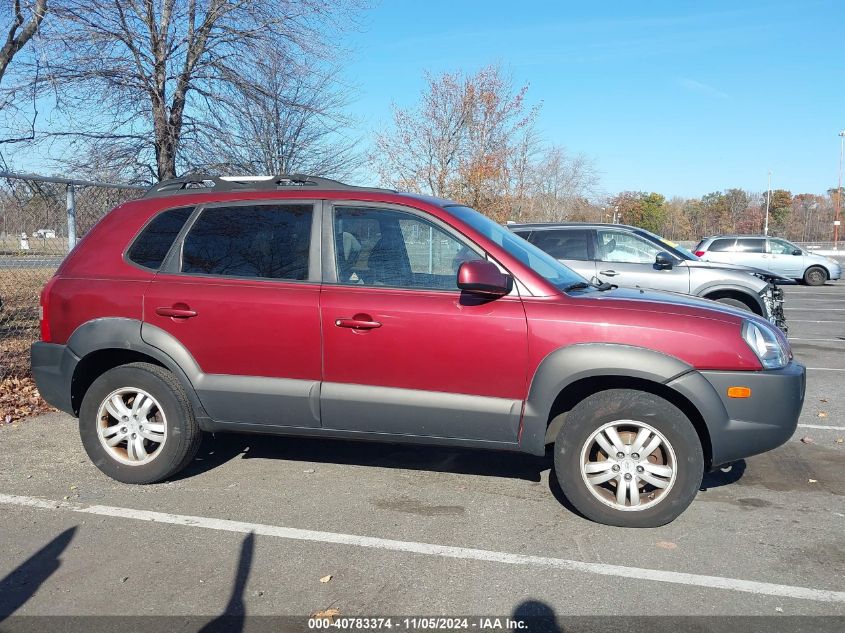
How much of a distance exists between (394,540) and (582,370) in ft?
4.53

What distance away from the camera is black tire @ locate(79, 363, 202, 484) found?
4.68m

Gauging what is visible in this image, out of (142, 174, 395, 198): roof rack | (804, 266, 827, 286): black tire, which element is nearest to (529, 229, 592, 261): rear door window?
(142, 174, 395, 198): roof rack

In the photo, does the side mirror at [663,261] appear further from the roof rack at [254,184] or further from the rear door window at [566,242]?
the roof rack at [254,184]

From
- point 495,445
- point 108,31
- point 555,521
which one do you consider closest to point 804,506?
point 555,521

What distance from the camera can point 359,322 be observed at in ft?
14.1

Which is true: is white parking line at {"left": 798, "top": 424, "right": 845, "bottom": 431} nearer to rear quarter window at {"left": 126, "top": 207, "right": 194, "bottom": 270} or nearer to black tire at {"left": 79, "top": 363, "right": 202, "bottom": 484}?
black tire at {"left": 79, "top": 363, "right": 202, "bottom": 484}

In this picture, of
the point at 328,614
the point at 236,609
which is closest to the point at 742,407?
the point at 328,614

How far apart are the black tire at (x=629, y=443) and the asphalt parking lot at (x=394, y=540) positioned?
4.3 inches

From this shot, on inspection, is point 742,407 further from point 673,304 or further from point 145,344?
point 145,344

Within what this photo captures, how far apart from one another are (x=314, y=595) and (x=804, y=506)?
3.04 metres

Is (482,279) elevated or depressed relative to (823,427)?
elevated

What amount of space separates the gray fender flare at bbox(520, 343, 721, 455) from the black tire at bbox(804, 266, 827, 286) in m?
23.6

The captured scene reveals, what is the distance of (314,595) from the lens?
11.1 feet

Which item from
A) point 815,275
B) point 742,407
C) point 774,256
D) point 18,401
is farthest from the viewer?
point 815,275
